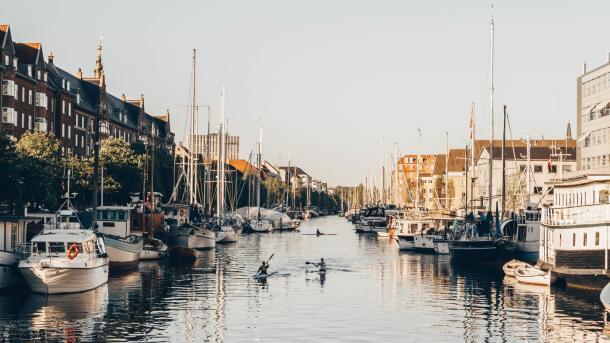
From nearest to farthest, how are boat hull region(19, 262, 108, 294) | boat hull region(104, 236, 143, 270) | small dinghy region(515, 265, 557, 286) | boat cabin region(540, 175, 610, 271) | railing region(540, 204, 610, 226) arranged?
1. boat hull region(19, 262, 108, 294)
2. boat cabin region(540, 175, 610, 271)
3. railing region(540, 204, 610, 226)
4. small dinghy region(515, 265, 557, 286)
5. boat hull region(104, 236, 143, 270)

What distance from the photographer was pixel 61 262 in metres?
59.8

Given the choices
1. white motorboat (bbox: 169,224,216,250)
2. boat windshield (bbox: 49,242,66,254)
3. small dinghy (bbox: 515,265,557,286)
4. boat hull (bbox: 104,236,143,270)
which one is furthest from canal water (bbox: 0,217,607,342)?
white motorboat (bbox: 169,224,216,250)

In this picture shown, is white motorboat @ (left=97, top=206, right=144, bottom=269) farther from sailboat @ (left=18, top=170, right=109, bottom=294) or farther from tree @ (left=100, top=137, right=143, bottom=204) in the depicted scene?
tree @ (left=100, top=137, right=143, bottom=204)

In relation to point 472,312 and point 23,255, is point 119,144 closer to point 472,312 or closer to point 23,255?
point 23,255

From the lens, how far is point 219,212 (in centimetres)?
13225

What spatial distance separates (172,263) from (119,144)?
35.5m

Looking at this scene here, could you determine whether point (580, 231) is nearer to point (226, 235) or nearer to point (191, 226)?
point (191, 226)

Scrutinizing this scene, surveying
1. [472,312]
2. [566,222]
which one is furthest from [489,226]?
[472,312]

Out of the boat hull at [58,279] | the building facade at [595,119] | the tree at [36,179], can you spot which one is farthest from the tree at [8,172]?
the building facade at [595,119]

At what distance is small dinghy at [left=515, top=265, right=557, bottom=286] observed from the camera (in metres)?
70.1

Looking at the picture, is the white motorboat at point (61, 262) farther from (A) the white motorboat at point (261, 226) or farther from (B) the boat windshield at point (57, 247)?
(A) the white motorboat at point (261, 226)

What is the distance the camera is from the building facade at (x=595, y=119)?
9083 centimetres

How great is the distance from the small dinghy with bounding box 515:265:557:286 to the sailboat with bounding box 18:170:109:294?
31962mm

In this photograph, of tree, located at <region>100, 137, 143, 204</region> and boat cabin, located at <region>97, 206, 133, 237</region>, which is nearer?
boat cabin, located at <region>97, 206, 133, 237</region>
